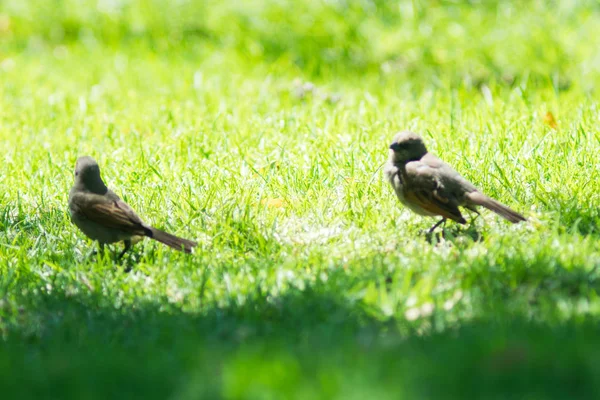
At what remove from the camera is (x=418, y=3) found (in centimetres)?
Answer: 994

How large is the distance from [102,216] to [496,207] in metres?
2.25

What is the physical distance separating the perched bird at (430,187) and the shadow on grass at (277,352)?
936 mm

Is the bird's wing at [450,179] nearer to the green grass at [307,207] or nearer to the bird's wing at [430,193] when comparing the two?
the bird's wing at [430,193]

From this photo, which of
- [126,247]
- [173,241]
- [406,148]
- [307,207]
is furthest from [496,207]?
[126,247]

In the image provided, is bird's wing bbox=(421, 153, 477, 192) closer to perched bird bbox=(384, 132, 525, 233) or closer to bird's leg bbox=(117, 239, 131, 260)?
perched bird bbox=(384, 132, 525, 233)

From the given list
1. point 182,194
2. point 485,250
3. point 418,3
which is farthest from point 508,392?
point 418,3

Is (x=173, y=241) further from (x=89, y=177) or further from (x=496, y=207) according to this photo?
(x=496, y=207)

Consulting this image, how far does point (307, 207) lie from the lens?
5.51m

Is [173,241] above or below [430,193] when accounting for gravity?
below

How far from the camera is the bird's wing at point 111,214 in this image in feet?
16.8

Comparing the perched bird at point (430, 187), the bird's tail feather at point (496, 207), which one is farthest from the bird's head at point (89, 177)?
the bird's tail feather at point (496, 207)

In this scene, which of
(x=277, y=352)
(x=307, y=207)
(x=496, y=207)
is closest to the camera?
(x=277, y=352)

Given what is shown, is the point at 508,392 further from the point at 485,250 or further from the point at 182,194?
the point at 182,194

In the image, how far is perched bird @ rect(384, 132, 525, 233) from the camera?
196 inches
